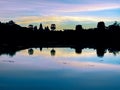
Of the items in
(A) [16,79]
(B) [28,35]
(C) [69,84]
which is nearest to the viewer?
(C) [69,84]

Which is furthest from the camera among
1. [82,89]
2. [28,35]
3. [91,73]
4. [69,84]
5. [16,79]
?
[28,35]

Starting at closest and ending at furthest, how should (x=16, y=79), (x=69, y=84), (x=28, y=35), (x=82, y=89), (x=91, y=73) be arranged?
(x=82, y=89), (x=69, y=84), (x=16, y=79), (x=91, y=73), (x=28, y=35)

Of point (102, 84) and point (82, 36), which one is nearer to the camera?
point (102, 84)

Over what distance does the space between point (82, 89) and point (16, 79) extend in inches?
198

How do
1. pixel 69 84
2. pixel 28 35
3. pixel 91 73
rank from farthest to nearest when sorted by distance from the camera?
pixel 28 35 < pixel 91 73 < pixel 69 84

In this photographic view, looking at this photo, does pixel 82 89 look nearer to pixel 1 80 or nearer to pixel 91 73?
pixel 1 80

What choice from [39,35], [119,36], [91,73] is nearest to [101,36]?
[119,36]

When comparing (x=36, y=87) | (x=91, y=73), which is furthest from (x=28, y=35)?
(x=36, y=87)

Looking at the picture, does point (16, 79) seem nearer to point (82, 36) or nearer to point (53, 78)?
point (53, 78)

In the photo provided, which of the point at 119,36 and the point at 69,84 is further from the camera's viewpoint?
Answer: the point at 119,36

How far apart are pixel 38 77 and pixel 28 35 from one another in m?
89.6

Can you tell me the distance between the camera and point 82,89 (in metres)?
19.2

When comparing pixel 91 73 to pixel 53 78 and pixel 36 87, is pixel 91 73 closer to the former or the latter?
pixel 53 78

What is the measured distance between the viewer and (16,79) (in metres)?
22.2
